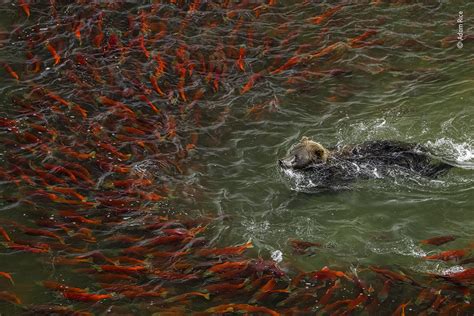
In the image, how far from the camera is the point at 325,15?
12141mm

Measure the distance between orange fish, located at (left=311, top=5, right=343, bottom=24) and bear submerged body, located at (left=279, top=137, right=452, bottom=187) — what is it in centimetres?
460

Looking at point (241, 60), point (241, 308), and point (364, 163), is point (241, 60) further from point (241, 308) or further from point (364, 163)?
point (241, 308)

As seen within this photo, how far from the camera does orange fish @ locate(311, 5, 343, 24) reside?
1199 centimetres

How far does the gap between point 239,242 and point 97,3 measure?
25.5ft

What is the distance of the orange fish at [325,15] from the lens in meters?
12.0

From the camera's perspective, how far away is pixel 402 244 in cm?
724

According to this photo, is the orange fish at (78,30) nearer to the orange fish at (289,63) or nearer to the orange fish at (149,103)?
the orange fish at (149,103)

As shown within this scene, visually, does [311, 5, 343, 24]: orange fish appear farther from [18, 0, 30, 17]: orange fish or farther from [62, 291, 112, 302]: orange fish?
[62, 291, 112, 302]: orange fish

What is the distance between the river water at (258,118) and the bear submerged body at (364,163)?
6.4 inches

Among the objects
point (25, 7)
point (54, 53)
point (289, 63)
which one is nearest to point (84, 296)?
point (289, 63)

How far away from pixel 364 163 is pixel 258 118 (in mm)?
2314

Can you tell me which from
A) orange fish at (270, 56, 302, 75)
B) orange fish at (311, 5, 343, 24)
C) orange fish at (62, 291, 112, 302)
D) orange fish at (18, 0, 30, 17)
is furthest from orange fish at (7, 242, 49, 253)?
orange fish at (311, 5, 343, 24)

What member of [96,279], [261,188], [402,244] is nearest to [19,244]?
[96,279]

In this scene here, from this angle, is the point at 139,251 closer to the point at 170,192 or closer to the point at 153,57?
the point at 170,192
